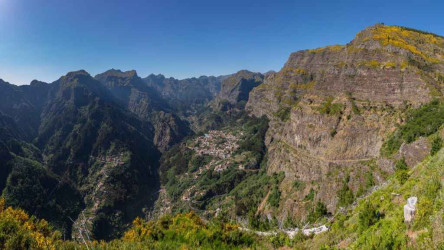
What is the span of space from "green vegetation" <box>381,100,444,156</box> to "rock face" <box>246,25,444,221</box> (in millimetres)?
2413

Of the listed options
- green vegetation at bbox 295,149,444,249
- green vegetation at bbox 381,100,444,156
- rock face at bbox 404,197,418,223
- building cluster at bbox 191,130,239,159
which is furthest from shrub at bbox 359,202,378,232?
building cluster at bbox 191,130,239,159

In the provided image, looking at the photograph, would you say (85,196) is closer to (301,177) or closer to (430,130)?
(301,177)

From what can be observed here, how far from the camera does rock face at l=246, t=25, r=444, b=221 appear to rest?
57125mm

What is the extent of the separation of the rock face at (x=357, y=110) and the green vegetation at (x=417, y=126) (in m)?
2.41

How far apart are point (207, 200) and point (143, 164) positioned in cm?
9123

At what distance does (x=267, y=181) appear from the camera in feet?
307

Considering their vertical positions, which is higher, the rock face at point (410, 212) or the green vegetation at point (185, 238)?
the rock face at point (410, 212)

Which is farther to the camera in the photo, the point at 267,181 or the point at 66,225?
the point at 66,225

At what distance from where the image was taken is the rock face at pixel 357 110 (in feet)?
187

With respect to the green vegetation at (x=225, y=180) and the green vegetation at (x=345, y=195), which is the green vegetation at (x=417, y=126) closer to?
the green vegetation at (x=345, y=195)

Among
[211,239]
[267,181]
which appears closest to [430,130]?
[211,239]

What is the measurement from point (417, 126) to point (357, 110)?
18.0 m

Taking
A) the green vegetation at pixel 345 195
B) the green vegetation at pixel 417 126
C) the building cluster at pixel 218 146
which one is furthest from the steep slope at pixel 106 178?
the green vegetation at pixel 417 126

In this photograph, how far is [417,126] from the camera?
4759cm
